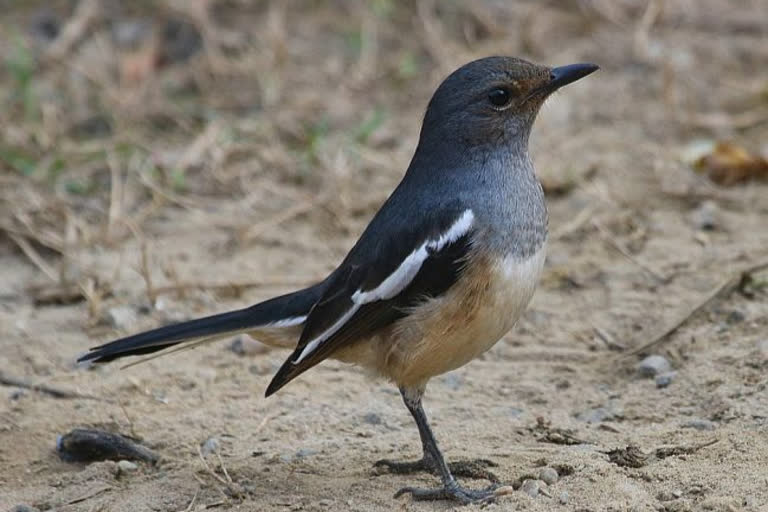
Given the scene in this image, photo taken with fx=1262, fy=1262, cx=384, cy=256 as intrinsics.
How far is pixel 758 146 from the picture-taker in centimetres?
786

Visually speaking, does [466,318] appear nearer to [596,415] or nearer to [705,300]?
[596,415]

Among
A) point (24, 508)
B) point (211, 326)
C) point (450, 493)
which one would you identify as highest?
point (211, 326)

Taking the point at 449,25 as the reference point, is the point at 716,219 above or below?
below

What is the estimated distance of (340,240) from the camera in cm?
729

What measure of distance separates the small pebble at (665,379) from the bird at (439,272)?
1010mm

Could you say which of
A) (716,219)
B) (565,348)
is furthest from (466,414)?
(716,219)

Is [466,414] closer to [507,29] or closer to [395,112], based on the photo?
[395,112]

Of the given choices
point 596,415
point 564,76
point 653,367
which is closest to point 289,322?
point 596,415

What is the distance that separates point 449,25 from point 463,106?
4.77 meters

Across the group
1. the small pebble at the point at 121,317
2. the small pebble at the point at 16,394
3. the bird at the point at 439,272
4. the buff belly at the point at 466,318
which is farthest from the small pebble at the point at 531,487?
the small pebble at the point at 121,317

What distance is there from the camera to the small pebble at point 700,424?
16.3 feet

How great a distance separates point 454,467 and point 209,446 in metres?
1.06

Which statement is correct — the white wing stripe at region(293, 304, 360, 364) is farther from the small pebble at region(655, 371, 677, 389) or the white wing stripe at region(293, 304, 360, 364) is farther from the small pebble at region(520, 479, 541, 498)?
the small pebble at region(655, 371, 677, 389)

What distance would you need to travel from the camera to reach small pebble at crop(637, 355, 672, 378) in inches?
219
